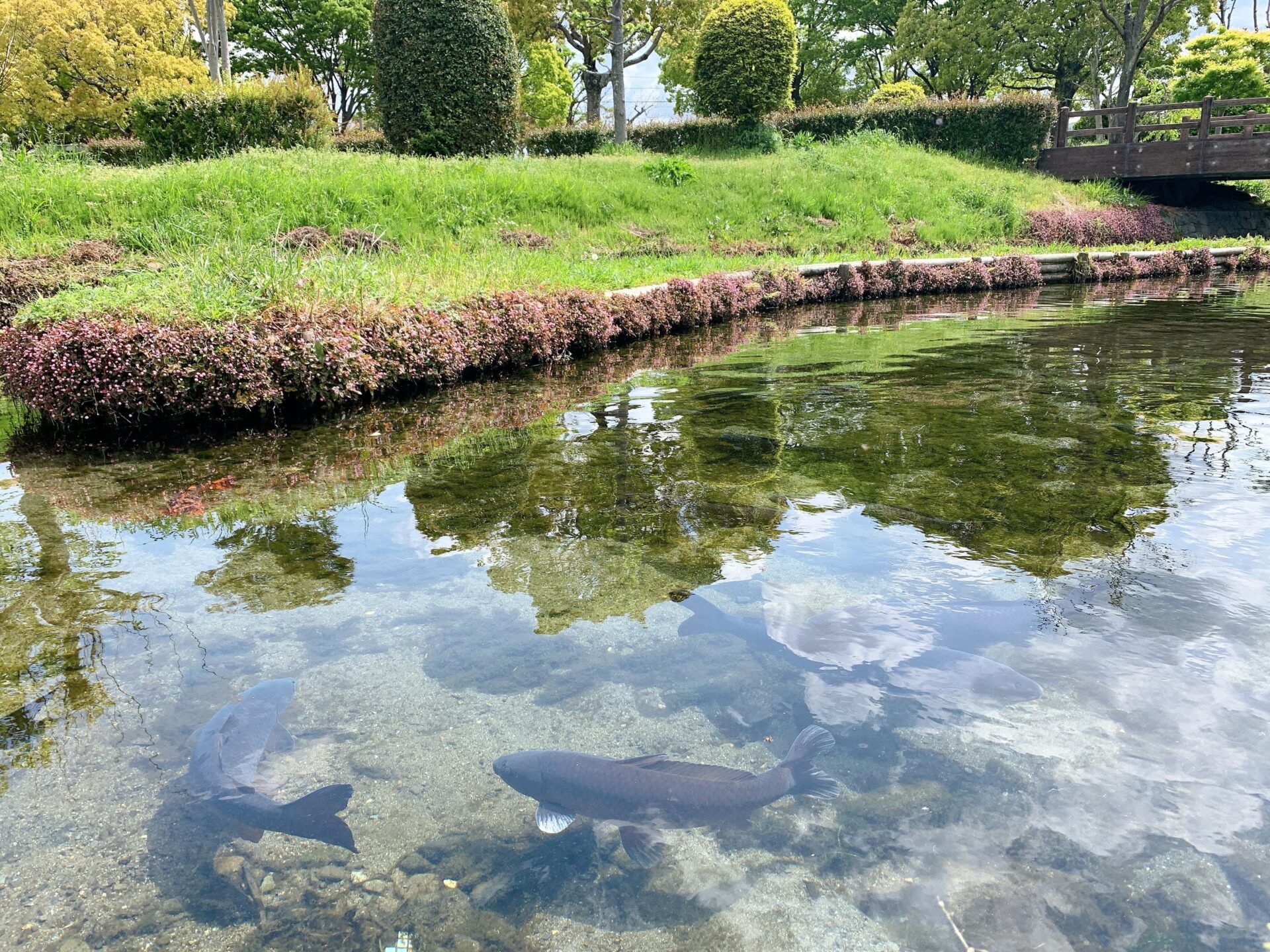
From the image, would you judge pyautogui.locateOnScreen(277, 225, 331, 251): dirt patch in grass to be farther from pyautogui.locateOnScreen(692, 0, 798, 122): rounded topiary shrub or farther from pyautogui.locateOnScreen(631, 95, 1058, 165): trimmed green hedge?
pyautogui.locateOnScreen(692, 0, 798, 122): rounded topiary shrub

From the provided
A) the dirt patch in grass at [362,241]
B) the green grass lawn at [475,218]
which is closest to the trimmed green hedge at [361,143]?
the green grass lawn at [475,218]

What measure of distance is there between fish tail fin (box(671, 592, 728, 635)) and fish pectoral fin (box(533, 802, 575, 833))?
1.02 meters

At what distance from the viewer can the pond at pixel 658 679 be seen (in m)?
1.78

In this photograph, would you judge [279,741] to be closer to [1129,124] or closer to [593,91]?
[1129,124]

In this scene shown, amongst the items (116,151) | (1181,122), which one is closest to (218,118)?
(116,151)

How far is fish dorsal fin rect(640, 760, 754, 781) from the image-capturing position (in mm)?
1980

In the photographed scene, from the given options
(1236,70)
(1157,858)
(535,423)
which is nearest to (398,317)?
(535,423)

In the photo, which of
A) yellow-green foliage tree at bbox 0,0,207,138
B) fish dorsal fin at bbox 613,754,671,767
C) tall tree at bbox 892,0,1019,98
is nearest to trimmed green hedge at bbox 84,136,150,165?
yellow-green foliage tree at bbox 0,0,207,138

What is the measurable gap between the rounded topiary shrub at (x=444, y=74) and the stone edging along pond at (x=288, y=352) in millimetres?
8261

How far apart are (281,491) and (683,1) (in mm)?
27546

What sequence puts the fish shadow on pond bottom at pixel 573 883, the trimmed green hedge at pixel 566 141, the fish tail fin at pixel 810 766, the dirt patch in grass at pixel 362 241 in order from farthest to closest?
the trimmed green hedge at pixel 566 141 < the dirt patch in grass at pixel 362 241 < the fish tail fin at pixel 810 766 < the fish shadow on pond bottom at pixel 573 883

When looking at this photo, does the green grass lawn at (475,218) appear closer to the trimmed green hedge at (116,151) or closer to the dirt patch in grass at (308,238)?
the dirt patch in grass at (308,238)

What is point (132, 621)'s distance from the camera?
119 inches

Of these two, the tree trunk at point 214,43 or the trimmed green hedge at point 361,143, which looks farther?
the tree trunk at point 214,43
